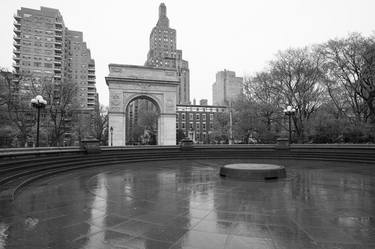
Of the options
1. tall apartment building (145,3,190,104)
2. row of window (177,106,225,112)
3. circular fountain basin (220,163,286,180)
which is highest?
tall apartment building (145,3,190,104)

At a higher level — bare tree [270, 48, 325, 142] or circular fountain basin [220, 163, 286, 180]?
bare tree [270, 48, 325, 142]

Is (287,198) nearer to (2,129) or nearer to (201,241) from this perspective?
(201,241)

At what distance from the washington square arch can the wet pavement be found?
74.0 ft

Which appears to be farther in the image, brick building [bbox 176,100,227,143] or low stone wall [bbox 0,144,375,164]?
brick building [bbox 176,100,227,143]

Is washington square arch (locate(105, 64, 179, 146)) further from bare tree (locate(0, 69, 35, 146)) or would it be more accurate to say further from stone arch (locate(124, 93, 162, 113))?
bare tree (locate(0, 69, 35, 146))

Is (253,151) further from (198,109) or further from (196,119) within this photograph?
(198,109)

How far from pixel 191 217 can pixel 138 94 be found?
2850 cm

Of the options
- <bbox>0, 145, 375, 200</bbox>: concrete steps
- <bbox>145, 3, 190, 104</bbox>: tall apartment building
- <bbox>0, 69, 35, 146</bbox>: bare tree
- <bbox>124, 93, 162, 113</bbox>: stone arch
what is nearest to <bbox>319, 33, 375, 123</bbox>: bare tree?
<bbox>0, 145, 375, 200</bbox>: concrete steps

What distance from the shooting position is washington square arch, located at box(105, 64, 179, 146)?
31.0 meters

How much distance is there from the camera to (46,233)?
4.31m

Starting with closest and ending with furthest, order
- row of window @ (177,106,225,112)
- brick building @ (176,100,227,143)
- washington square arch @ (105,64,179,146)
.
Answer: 1. washington square arch @ (105,64,179,146)
2. brick building @ (176,100,227,143)
3. row of window @ (177,106,225,112)

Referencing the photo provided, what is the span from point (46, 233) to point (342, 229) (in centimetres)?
563

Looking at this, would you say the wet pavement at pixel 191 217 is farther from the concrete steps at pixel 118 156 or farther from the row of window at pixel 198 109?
the row of window at pixel 198 109

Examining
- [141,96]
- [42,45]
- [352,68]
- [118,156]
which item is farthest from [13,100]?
[42,45]
